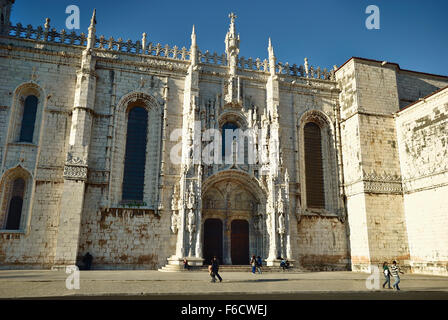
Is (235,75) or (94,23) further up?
(94,23)

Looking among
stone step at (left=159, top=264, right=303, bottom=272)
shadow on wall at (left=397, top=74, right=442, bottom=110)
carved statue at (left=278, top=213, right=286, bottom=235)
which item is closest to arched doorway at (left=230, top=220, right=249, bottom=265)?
stone step at (left=159, top=264, right=303, bottom=272)

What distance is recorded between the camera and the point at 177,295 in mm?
10484

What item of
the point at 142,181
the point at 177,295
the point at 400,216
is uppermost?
the point at 142,181

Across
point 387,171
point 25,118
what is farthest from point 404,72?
point 25,118

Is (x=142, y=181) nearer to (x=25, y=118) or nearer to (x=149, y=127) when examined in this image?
(x=149, y=127)

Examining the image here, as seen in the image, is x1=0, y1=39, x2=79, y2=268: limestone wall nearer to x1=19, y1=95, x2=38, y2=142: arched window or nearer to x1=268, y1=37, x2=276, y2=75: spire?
x1=19, y1=95, x2=38, y2=142: arched window

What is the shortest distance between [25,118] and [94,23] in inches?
288

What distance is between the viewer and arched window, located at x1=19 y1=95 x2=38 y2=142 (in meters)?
19.9

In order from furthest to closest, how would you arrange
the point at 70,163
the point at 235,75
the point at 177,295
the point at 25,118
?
1. the point at 235,75
2. the point at 25,118
3. the point at 70,163
4. the point at 177,295

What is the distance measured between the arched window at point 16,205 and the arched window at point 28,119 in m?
2.56

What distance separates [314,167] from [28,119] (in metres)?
18.4

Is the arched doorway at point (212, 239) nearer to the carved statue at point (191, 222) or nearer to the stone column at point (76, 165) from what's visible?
the carved statue at point (191, 222)

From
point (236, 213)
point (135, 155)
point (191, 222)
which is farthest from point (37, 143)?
point (236, 213)

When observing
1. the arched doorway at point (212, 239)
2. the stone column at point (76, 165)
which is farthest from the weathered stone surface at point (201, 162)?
the arched doorway at point (212, 239)
